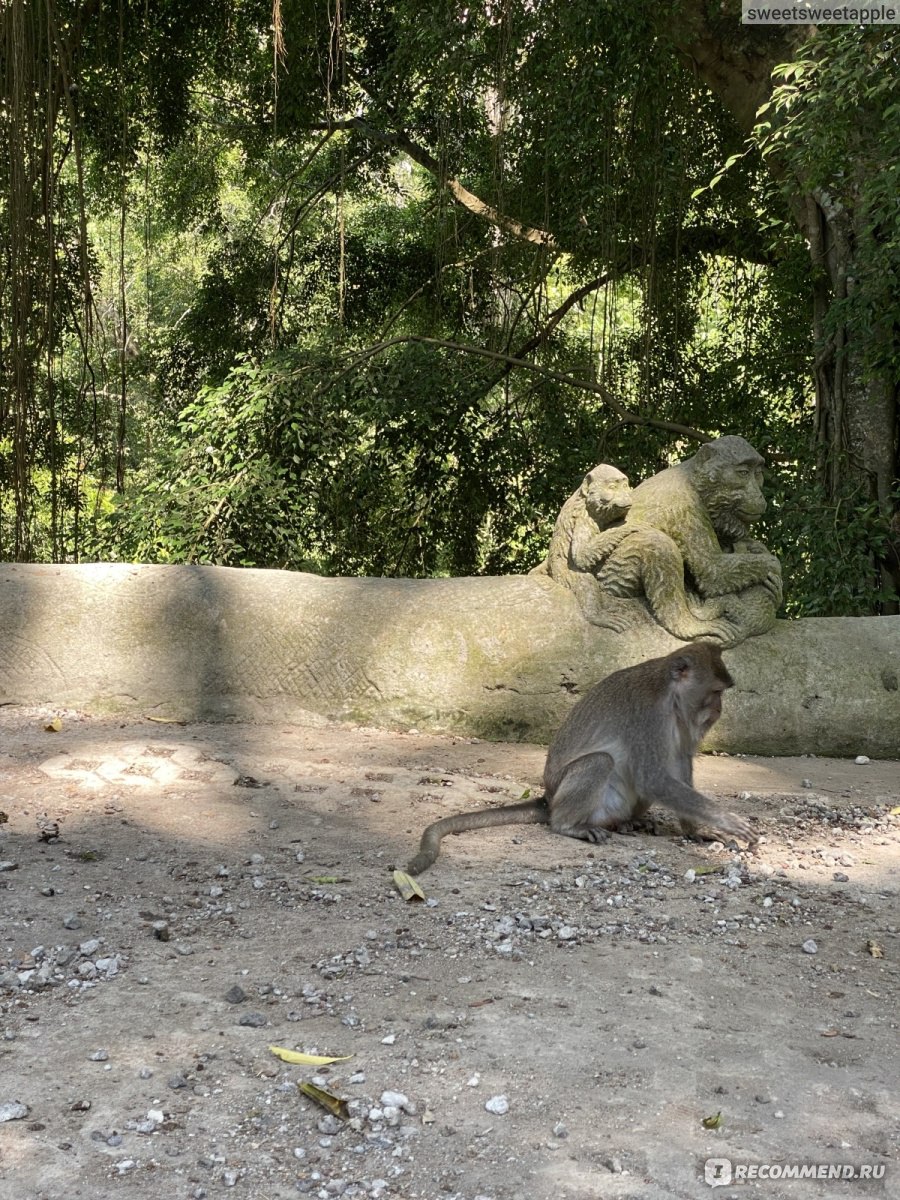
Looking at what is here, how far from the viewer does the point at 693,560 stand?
275 inches

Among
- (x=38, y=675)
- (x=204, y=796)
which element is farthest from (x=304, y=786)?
(x=38, y=675)

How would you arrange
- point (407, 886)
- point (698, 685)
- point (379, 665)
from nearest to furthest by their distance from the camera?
point (407, 886) → point (698, 685) → point (379, 665)

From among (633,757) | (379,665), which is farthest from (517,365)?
(633,757)

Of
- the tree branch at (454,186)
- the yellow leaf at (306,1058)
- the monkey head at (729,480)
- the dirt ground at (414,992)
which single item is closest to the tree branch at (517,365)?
the tree branch at (454,186)

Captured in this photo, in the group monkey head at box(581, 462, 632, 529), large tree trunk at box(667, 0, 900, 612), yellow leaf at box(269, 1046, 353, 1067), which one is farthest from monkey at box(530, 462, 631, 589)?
yellow leaf at box(269, 1046, 353, 1067)

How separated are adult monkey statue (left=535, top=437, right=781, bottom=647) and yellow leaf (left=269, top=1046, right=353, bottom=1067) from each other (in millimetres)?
3977

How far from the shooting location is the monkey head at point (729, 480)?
23.1ft

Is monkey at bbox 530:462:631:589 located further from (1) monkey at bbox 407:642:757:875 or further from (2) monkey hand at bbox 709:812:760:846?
(2) monkey hand at bbox 709:812:760:846

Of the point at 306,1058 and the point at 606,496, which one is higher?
the point at 606,496

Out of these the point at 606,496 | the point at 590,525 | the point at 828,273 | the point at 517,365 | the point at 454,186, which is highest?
the point at 454,186

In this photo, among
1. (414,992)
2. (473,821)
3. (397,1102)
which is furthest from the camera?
(473,821)

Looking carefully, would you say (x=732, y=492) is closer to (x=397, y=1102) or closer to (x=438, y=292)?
(x=438, y=292)

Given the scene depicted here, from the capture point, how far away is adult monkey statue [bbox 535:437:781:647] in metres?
6.84

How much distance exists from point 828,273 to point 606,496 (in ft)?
11.7
